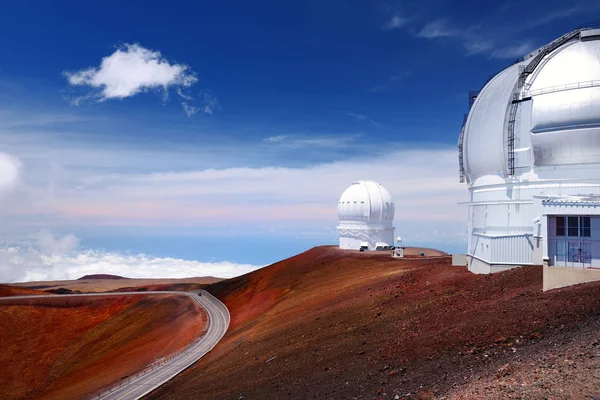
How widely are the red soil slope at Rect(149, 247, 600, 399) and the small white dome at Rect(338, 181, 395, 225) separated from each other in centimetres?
2994

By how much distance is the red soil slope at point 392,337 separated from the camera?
13736 millimetres

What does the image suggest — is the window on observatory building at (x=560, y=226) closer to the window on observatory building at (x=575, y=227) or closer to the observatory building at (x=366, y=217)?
the window on observatory building at (x=575, y=227)

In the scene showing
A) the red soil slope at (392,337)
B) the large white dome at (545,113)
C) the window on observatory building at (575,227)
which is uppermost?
the large white dome at (545,113)

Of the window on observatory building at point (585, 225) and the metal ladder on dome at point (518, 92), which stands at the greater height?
the metal ladder on dome at point (518, 92)

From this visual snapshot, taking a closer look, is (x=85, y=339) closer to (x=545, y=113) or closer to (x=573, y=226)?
(x=573, y=226)

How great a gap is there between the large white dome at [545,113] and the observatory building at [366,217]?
3203cm

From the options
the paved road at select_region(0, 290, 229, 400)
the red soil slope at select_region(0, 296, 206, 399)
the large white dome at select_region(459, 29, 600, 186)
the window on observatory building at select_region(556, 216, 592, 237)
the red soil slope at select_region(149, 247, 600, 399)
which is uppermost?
the large white dome at select_region(459, 29, 600, 186)

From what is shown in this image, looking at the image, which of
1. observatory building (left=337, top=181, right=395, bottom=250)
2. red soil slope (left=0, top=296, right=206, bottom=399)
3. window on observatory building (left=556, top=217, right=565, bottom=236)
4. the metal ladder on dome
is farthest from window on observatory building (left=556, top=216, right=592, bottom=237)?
observatory building (left=337, top=181, right=395, bottom=250)

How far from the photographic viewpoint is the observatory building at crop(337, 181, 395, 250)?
6378 centimetres

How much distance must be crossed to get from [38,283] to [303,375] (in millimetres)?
134129

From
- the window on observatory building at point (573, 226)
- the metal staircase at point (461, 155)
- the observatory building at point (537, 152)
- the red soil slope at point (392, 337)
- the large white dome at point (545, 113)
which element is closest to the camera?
the red soil slope at point (392, 337)

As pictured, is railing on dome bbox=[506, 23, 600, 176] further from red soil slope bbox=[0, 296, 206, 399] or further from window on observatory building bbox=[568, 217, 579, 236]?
red soil slope bbox=[0, 296, 206, 399]

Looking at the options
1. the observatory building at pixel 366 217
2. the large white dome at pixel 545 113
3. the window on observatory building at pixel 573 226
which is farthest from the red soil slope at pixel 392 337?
the observatory building at pixel 366 217

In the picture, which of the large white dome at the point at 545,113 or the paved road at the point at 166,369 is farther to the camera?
the paved road at the point at 166,369
